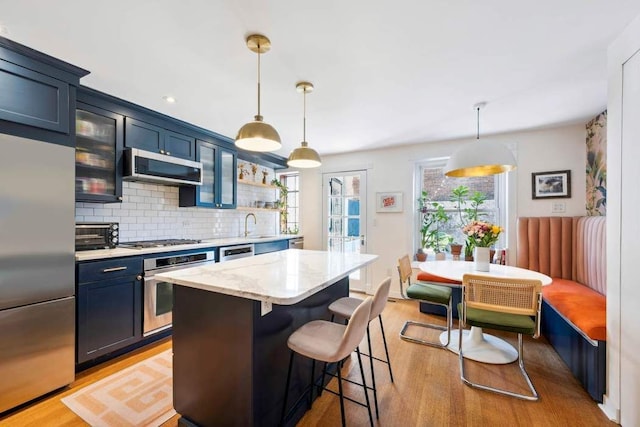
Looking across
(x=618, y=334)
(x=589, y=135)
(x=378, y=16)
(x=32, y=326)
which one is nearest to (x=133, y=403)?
(x=32, y=326)

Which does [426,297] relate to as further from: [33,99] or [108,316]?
[33,99]

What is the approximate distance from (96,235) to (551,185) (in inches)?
195

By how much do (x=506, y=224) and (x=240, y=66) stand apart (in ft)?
11.8

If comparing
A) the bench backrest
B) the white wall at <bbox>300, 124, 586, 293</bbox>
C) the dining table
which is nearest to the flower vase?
the dining table

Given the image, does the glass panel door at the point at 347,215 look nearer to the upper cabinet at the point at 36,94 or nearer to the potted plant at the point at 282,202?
the potted plant at the point at 282,202

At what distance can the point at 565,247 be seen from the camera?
10.0 ft

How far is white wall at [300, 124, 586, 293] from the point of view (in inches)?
128

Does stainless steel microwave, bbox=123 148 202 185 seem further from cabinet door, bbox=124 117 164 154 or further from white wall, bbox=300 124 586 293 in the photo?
white wall, bbox=300 124 586 293

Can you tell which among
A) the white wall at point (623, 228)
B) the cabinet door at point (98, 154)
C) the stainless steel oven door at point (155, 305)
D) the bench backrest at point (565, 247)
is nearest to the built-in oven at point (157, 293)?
the stainless steel oven door at point (155, 305)

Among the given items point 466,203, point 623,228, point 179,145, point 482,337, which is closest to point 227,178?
point 179,145

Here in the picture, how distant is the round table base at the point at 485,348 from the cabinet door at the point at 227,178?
311 centimetres

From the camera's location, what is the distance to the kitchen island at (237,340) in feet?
4.43

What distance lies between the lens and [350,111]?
2.89 meters

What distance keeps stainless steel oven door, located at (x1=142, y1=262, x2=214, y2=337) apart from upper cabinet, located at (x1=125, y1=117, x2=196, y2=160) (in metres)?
1.30
